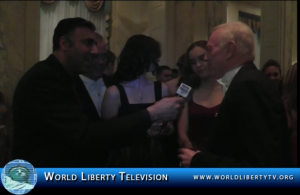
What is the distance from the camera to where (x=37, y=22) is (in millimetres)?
1502

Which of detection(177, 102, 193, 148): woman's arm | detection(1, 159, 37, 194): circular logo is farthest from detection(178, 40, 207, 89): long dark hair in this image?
detection(1, 159, 37, 194): circular logo

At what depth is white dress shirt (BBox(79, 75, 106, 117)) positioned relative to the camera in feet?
3.29

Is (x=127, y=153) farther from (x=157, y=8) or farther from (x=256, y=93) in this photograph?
(x=157, y=8)

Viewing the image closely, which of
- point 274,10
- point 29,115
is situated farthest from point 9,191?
point 274,10

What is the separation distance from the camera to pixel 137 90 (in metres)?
1.02

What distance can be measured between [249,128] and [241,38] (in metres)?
0.24

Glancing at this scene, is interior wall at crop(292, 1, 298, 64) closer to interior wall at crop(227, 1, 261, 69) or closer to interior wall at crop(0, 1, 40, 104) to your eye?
interior wall at crop(227, 1, 261, 69)

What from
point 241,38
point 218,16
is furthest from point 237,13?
point 218,16

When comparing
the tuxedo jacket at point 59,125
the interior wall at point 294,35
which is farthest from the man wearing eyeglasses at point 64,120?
the interior wall at point 294,35

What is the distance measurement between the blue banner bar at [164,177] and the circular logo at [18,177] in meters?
0.02

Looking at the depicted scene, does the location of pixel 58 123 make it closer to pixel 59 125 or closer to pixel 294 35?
pixel 59 125

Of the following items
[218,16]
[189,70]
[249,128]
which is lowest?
[249,128]

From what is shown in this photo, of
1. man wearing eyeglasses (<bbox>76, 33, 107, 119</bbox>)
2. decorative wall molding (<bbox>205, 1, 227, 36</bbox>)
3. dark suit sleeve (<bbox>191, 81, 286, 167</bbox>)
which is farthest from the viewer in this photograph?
decorative wall molding (<bbox>205, 1, 227, 36</bbox>)

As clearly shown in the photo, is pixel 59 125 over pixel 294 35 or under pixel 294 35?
under
